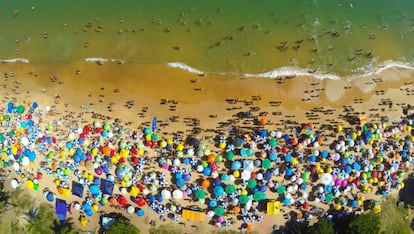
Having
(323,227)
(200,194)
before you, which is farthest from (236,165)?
(323,227)

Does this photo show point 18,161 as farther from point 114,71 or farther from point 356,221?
point 356,221

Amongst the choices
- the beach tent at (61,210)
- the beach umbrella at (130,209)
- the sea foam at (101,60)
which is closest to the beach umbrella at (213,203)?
the beach umbrella at (130,209)

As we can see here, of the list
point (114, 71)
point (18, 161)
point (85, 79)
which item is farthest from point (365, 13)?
point (18, 161)

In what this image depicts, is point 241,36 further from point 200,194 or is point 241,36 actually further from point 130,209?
point 130,209

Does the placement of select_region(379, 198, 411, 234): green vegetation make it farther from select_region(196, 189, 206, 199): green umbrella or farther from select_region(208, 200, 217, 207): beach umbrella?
select_region(196, 189, 206, 199): green umbrella

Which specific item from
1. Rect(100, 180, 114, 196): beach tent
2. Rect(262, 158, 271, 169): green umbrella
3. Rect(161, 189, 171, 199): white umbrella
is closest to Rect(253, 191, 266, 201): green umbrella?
Rect(262, 158, 271, 169): green umbrella

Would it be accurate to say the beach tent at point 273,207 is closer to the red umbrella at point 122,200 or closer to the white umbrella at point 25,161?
the red umbrella at point 122,200
